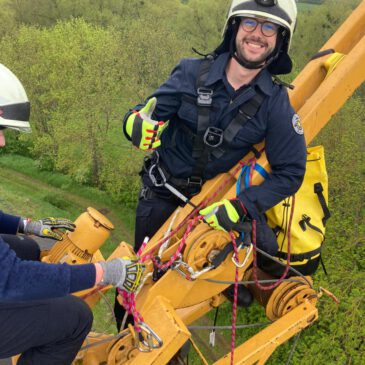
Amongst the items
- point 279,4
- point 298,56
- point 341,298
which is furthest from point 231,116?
point 298,56

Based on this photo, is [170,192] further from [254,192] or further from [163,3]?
[163,3]

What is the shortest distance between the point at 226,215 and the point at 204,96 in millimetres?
1090

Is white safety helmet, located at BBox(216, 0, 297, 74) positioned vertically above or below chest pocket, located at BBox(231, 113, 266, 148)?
above

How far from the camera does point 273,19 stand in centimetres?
346

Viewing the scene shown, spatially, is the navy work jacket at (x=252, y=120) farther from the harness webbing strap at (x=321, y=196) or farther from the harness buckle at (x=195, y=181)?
the harness webbing strap at (x=321, y=196)

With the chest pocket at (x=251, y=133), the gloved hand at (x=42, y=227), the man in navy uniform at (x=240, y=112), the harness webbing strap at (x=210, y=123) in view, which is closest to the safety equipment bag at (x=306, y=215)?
the man in navy uniform at (x=240, y=112)

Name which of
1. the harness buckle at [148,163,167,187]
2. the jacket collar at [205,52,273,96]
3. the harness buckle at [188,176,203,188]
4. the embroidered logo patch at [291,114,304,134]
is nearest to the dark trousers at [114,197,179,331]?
the harness buckle at [148,163,167,187]

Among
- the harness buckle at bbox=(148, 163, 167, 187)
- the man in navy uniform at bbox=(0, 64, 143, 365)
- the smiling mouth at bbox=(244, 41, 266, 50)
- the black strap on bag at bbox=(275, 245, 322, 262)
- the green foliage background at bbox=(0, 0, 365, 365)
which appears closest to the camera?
the man in navy uniform at bbox=(0, 64, 143, 365)

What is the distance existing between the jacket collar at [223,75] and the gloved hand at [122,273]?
1.76m

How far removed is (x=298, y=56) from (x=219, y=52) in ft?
63.9

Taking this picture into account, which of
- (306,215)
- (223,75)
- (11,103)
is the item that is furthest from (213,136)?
(11,103)

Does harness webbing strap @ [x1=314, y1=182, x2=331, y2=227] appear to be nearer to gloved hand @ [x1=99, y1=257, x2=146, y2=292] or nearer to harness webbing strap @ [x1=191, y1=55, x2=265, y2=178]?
harness webbing strap @ [x1=191, y1=55, x2=265, y2=178]

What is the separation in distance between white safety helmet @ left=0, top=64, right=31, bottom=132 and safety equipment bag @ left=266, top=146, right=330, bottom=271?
2517 mm

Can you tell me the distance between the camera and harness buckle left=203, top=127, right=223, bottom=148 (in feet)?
12.2
